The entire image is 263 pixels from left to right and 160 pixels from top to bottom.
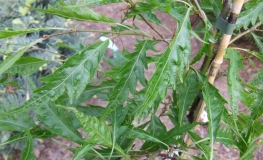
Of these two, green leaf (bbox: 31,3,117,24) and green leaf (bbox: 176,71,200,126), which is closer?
green leaf (bbox: 31,3,117,24)

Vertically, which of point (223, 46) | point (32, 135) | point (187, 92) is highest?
point (223, 46)

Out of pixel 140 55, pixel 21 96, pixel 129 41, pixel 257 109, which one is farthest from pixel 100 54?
pixel 129 41

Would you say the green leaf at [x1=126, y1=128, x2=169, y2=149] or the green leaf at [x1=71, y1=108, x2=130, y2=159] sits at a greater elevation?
the green leaf at [x1=71, y1=108, x2=130, y2=159]

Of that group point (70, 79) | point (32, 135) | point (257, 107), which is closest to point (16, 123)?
point (32, 135)

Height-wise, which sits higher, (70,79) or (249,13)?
(249,13)

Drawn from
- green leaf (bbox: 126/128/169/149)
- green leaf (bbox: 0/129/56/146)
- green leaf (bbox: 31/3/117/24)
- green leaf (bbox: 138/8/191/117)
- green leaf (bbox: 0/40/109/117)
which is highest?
A: green leaf (bbox: 31/3/117/24)

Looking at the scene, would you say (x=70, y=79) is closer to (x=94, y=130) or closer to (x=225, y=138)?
(x=94, y=130)

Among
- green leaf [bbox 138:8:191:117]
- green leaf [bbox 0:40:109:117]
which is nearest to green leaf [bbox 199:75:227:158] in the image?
green leaf [bbox 138:8:191:117]

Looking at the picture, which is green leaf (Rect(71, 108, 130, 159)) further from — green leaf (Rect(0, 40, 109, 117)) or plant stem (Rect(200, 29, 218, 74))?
plant stem (Rect(200, 29, 218, 74))
